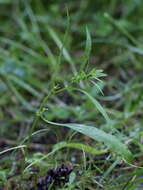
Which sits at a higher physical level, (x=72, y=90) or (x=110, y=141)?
(x=72, y=90)

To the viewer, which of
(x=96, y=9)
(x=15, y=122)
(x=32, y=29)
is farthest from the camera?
(x=96, y=9)

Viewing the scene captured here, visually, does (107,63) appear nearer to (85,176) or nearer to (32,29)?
(32,29)

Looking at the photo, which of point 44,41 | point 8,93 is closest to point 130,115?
point 8,93

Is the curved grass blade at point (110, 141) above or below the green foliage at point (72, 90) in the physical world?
below

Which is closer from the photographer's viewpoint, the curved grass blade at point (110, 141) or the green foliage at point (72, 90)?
the curved grass blade at point (110, 141)

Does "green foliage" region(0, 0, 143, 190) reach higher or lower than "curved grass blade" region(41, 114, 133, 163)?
higher

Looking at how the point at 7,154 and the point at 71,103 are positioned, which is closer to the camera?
the point at 7,154

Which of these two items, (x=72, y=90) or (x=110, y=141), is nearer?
(x=110, y=141)

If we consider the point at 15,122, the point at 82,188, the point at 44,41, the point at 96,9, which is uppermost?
the point at 96,9

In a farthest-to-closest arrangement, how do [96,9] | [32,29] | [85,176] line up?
[96,9]
[32,29]
[85,176]

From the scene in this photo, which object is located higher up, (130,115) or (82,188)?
(130,115)

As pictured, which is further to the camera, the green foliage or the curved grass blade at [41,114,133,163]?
the green foliage
